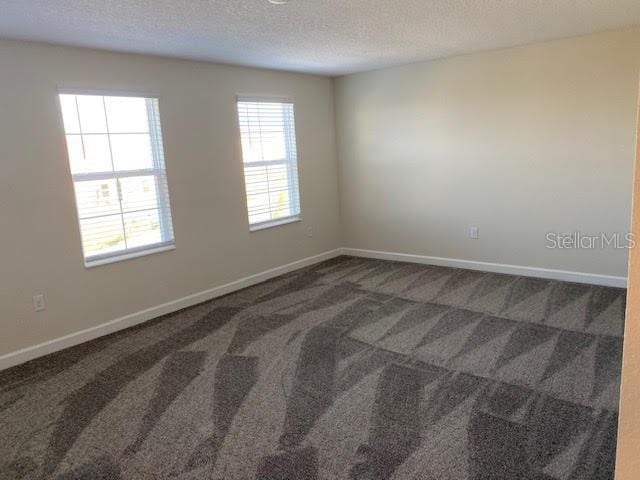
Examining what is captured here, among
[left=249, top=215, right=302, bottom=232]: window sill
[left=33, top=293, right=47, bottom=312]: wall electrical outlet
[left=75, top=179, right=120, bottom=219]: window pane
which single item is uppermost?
[left=75, top=179, right=120, bottom=219]: window pane

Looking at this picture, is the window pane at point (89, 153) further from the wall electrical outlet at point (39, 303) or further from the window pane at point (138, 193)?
the wall electrical outlet at point (39, 303)

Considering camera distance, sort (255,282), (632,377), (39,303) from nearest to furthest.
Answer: (632,377) → (39,303) → (255,282)

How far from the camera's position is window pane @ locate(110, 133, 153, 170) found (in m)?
3.78

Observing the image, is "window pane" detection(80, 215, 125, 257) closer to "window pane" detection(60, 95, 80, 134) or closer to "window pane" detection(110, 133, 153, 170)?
"window pane" detection(110, 133, 153, 170)

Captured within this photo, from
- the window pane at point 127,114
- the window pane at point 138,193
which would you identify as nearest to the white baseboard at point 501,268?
the window pane at point 138,193

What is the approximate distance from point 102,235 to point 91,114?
97 cm

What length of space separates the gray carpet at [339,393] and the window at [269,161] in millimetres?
1348

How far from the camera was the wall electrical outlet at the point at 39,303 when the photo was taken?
11.1 feet

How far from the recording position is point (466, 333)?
3414mm

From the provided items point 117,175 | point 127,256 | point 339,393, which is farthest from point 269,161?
point 339,393

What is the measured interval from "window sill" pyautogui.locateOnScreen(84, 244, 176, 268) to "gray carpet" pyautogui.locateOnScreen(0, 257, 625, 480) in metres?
0.61

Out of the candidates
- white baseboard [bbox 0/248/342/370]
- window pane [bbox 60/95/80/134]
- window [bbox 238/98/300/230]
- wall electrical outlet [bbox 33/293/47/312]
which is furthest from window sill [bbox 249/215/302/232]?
wall electrical outlet [bbox 33/293/47/312]

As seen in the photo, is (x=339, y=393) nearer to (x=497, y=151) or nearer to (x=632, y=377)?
(x=632, y=377)

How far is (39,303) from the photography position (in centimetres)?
340
